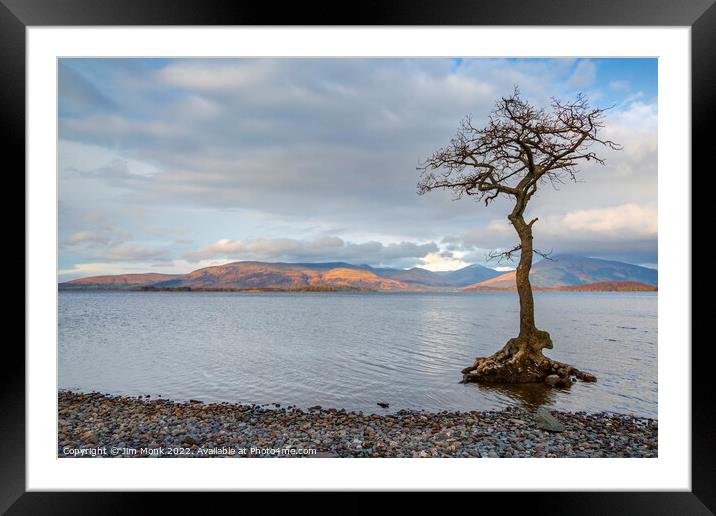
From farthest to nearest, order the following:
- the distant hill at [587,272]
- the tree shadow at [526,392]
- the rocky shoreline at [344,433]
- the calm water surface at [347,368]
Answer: the distant hill at [587,272] → the calm water surface at [347,368] → the tree shadow at [526,392] → the rocky shoreline at [344,433]

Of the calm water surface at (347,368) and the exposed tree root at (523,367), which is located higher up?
the exposed tree root at (523,367)

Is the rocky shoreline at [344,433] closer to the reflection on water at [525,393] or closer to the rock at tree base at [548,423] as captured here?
the rock at tree base at [548,423]

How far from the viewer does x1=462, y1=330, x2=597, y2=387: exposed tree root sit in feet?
20.0

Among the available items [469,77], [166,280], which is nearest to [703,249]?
[469,77]

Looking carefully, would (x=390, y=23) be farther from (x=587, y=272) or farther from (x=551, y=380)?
(x=587, y=272)

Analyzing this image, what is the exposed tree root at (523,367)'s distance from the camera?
6.09 m

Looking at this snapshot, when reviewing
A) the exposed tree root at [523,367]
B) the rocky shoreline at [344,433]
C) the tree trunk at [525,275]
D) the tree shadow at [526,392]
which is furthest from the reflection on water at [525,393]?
the tree trunk at [525,275]

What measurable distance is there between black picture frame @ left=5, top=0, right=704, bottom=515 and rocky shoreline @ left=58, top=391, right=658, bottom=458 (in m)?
0.94

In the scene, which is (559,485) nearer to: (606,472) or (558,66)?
(606,472)

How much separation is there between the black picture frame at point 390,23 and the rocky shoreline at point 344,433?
3.09 ft

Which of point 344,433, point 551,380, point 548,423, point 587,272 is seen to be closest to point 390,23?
point 344,433

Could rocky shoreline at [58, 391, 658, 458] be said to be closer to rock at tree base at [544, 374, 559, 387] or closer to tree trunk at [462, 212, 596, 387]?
rock at tree base at [544, 374, 559, 387]

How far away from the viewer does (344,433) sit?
154 inches

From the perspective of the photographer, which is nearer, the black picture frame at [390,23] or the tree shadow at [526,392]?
the black picture frame at [390,23]
